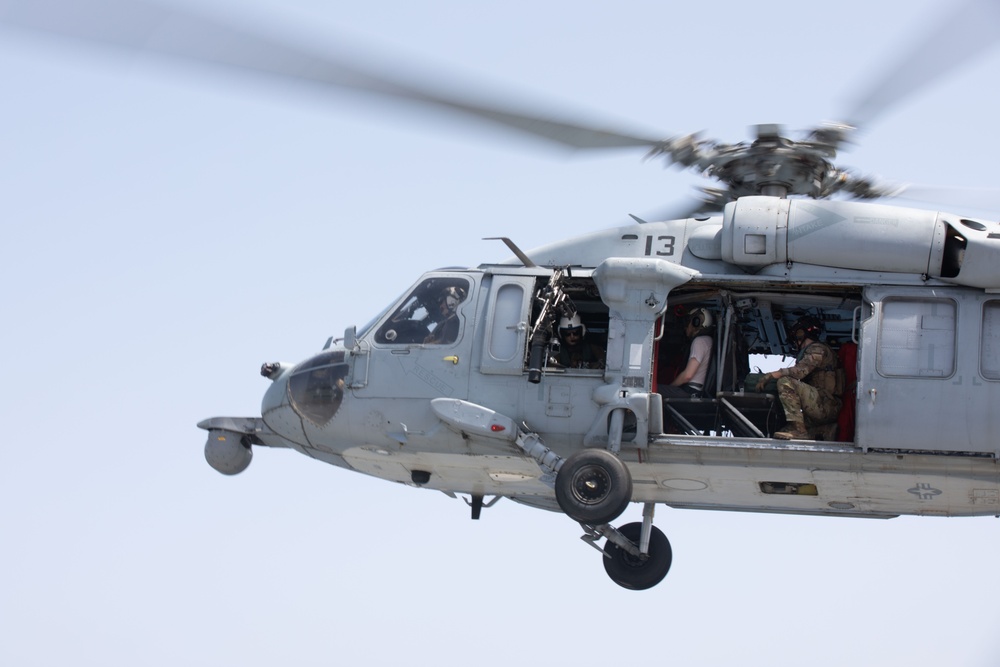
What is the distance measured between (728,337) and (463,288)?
2.55m

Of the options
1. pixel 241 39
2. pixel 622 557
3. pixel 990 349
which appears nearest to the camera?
pixel 241 39

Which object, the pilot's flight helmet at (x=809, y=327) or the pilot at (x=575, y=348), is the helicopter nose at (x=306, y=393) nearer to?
the pilot at (x=575, y=348)

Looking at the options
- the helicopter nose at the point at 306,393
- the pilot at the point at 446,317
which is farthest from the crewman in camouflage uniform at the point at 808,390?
the helicopter nose at the point at 306,393

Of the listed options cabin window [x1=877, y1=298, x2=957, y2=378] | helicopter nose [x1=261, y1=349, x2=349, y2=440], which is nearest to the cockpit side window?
helicopter nose [x1=261, y1=349, x2=349, y2=440]

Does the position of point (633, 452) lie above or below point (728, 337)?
below

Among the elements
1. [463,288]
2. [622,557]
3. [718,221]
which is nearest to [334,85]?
[463,288]

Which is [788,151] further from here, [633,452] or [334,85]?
[334,85]

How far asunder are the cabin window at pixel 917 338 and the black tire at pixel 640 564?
3339 millimetres

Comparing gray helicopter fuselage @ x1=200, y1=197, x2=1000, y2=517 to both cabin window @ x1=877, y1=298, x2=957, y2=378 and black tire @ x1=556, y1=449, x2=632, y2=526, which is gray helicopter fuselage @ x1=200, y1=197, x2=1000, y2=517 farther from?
black tire @ x1=556, y1=449, x2=632, y2=526

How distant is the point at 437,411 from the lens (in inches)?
620

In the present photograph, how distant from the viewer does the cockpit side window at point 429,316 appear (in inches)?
639

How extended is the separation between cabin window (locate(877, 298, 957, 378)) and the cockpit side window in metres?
3.92

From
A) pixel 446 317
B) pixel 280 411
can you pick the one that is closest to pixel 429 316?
pixel 446 317

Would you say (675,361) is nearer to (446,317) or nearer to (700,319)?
(700,319)
